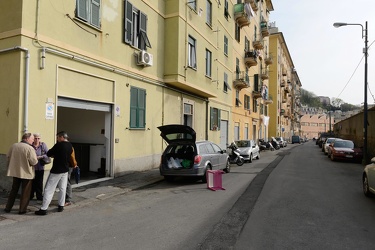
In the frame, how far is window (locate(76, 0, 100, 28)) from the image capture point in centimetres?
930

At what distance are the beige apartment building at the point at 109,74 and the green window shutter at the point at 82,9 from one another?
0.04m

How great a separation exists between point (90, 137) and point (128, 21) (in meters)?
4.89

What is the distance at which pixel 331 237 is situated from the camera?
5023 mm

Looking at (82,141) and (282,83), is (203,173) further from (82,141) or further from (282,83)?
(282,83)

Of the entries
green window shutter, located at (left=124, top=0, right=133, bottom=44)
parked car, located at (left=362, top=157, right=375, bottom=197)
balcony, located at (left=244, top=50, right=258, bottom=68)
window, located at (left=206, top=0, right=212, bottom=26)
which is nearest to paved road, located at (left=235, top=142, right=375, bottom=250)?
parked car, located at (left=362, top=157, right=375, bottom=197)

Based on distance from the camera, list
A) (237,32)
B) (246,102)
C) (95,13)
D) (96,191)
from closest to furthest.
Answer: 1. (96,191)
2. (95,13)
3. (237,32)
4. (246,102)

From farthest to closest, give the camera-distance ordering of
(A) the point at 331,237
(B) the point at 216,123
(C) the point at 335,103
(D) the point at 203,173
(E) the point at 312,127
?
(E) the point at 312,127
(C) the point at 335,103
(B) the point at 216,123
(D) the point at 203,173
(A) the point at 331,237

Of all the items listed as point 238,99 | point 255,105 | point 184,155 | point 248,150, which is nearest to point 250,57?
point 238,99

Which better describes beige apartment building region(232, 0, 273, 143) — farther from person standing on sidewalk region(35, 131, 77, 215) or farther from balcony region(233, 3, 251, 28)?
person standing on sidewalk region(35, 131, 77, 215)

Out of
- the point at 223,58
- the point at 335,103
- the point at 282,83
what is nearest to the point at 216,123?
the point at 223,58

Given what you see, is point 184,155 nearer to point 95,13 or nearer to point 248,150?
point 95,13

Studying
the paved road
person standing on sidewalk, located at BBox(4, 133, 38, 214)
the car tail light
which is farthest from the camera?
the car tail light

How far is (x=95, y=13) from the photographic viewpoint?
9.95 m

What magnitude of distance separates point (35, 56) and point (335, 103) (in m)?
83.1
